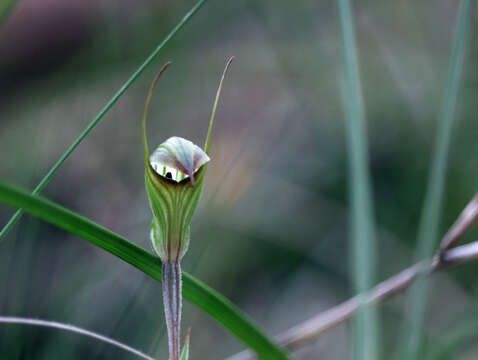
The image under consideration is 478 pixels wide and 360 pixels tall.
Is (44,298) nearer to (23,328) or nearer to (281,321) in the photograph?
(23,328)

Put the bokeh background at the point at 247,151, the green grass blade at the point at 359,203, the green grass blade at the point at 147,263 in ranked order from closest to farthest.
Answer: the green grass blade at the point at 147,263
the green grass blade at the point at 359,203
the bokeh background at the point at 247,151

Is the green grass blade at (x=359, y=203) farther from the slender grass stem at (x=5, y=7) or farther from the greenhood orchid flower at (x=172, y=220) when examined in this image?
the slender grass stem at (x=5, y=7)

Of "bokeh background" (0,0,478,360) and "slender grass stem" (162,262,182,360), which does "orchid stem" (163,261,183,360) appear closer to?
"slender grass stem" (162,262,182,360)

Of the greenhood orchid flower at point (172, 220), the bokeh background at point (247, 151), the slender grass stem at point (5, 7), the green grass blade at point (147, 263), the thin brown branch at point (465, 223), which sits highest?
the bokeh background at point (247, 151)

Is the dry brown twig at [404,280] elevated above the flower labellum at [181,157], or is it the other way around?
the dry brown twig at [404,280]

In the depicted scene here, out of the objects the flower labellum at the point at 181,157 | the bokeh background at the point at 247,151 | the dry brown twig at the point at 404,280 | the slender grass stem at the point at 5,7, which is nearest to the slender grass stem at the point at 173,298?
the flower labellum at the point at 181,157

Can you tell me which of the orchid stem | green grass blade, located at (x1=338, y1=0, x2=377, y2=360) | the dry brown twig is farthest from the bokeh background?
the orchid stem

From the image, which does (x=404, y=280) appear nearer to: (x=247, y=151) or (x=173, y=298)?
(x=173, y=298)
